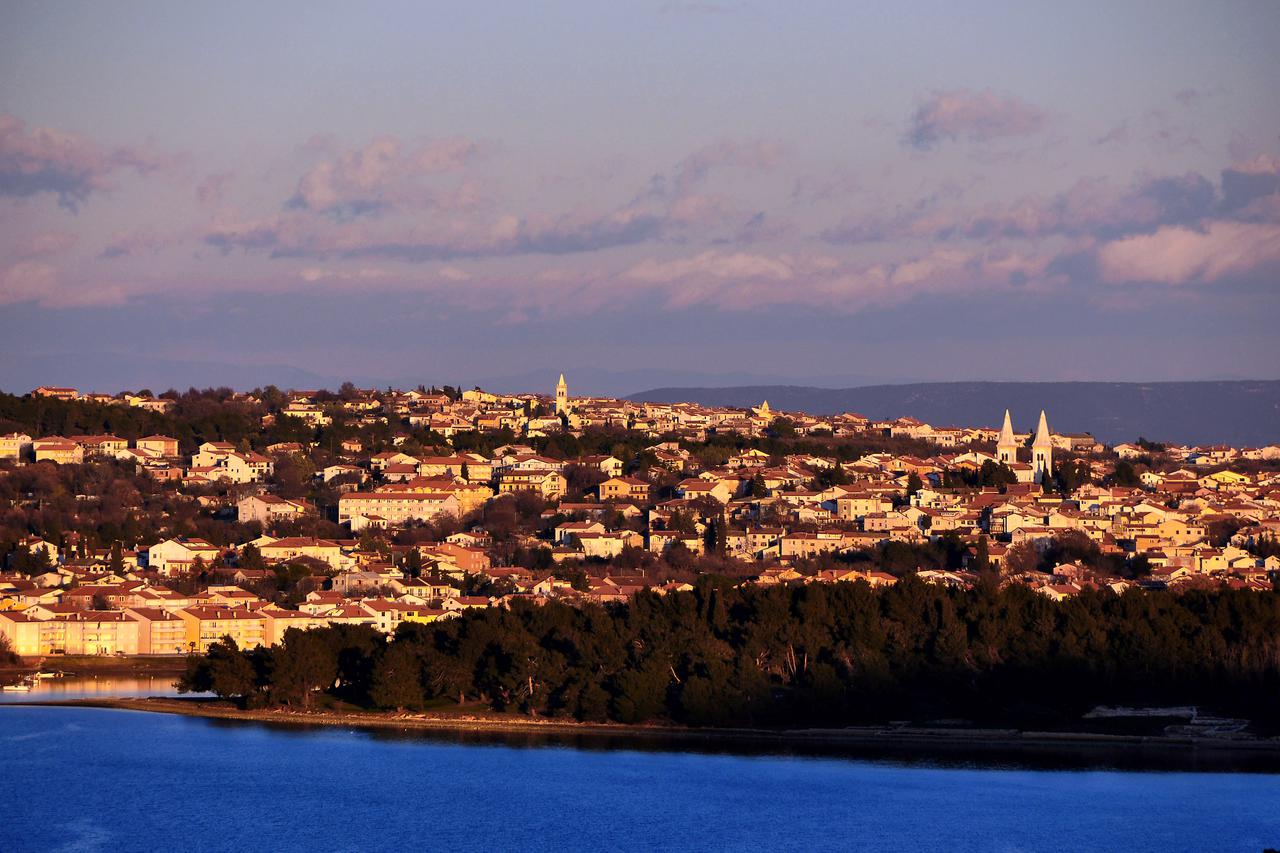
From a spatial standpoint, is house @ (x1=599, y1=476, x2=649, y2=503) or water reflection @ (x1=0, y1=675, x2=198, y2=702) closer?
water reflection @ (x1=0, y1=675, x2=198, y2=702)

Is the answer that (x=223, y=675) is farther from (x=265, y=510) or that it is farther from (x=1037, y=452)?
(x=1037, y=452)

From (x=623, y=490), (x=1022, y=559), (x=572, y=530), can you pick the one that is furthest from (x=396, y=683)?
(x=623, y=490)

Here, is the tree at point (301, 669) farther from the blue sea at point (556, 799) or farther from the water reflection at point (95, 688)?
the water reflection at point (95, 688)

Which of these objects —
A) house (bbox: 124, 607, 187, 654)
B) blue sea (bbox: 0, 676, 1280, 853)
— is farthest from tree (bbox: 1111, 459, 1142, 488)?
blue sea (bbox: 0, 676, 1280, 853)

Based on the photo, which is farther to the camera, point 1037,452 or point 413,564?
point 1037,452

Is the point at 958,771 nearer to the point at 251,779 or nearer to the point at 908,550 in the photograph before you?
the point at 251,779

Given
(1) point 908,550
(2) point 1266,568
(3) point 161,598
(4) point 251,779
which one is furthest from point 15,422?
(4) point 251,779

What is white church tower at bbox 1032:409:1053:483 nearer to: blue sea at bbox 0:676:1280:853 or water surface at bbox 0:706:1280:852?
blue sea at bbox 0:676:1280:853
